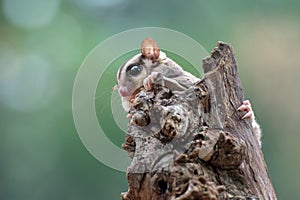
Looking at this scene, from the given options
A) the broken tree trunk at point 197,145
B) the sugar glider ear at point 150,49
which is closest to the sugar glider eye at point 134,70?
the sugar glider ear at point 150,49

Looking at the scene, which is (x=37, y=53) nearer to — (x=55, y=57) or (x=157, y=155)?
(x=55, y=57)

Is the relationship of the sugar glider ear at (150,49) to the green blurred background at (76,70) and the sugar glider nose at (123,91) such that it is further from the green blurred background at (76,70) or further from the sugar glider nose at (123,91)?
the green blurred background at (76,70)

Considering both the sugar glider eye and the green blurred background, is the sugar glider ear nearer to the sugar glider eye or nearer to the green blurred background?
the sugar glider eye

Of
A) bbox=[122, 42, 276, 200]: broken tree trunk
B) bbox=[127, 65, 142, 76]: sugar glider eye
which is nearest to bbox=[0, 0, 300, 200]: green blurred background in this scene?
bbox=[127, 65, 142, 76]: sugar glider eye

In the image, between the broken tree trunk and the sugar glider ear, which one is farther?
the sugar glider ear

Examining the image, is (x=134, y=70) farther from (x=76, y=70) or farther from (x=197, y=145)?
(x=76, y=70)

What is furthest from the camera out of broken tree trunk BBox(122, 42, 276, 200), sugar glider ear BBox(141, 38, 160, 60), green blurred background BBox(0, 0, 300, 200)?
green blurred background BBox(0, 0, 300, 200)
